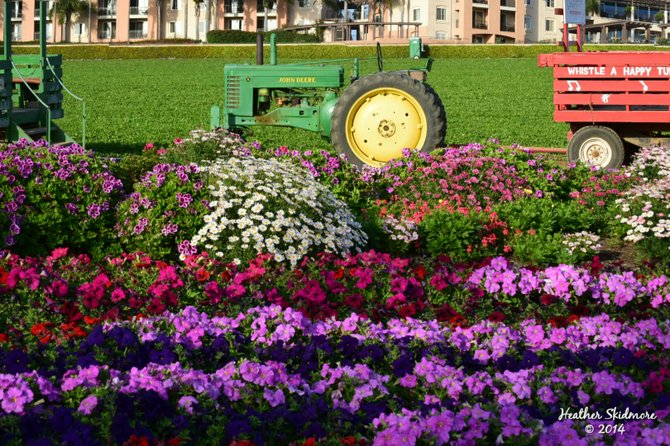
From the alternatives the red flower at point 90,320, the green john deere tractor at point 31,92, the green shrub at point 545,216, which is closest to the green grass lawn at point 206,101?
the green john deere tractor at point 31,92

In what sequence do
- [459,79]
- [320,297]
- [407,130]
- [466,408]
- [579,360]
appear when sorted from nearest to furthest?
[466,408], [579,360], [320,297], [407,130], [459,79]

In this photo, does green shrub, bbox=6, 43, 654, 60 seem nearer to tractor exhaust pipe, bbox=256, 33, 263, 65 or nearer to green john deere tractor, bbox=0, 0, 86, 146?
green john deere tractor, bbox=0, 0, 86, 146

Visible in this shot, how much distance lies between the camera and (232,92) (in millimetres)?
13375

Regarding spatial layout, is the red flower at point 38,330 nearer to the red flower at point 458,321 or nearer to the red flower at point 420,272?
the red flower at point 458,321

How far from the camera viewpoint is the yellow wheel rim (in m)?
11.7

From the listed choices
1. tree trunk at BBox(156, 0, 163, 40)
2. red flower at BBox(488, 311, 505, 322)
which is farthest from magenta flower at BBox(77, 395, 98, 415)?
tree trunk at BBox(156, 0, 163, 40)

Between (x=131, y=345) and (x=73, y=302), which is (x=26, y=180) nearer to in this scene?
(x=73, y=302)

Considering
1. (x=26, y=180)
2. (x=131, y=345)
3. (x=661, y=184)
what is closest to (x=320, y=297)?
Answer: (x=131, y=345)

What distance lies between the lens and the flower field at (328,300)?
149 inches

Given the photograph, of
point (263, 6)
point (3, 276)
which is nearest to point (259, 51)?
point (3, 276)

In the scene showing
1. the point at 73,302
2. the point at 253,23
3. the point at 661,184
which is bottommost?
the point at 73,302

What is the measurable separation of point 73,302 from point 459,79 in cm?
3735

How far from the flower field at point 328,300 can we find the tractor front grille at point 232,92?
3.68 m

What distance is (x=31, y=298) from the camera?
6000mm
